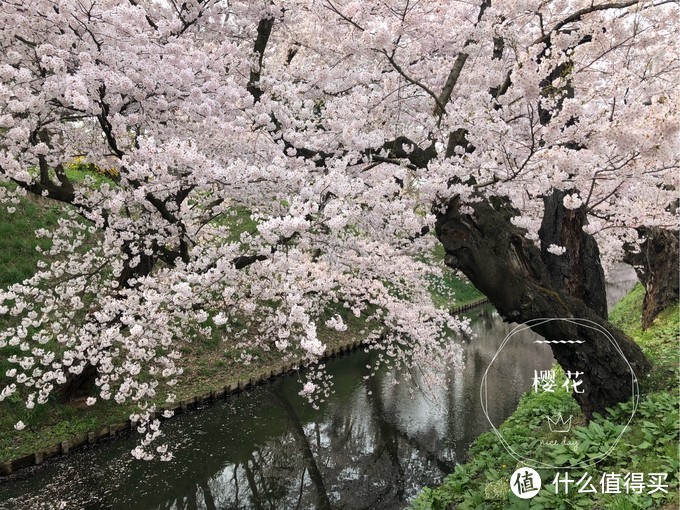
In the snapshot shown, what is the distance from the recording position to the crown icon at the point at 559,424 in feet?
22.7

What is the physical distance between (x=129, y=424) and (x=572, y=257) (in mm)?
10386

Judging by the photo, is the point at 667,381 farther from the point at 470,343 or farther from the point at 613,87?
the point at 470,343

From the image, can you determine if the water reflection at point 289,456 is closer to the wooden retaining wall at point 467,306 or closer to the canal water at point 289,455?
the canal water at point 289,455

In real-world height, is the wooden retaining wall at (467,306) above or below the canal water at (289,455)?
above

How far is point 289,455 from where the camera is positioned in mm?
10562

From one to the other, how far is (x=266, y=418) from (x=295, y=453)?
1.87 meters

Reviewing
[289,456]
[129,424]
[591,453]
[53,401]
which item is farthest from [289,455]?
[591,453]

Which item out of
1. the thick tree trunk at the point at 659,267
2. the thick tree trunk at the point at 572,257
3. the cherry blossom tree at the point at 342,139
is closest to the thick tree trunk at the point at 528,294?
the cherry blossom tree at the point at 342,139

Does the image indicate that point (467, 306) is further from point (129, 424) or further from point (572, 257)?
point (572, 257)

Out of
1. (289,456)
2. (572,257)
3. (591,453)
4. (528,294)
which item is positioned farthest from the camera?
(289,456)

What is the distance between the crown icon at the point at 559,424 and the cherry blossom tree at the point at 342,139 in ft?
2.32

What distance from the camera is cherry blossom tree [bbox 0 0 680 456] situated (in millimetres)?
5453

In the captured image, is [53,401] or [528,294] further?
[53,401]

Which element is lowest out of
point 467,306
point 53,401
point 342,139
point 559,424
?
Result: point 559,424
